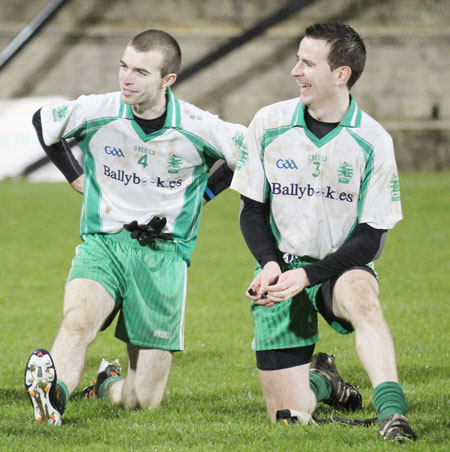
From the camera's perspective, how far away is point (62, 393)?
16.7 feet

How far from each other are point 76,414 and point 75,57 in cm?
1669

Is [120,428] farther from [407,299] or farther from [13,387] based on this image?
[407,299]

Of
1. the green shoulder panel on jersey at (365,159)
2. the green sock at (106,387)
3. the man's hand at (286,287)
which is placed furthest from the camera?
the green sock at (106,387)

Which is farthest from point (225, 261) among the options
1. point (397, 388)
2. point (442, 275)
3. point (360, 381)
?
point (397, 388)

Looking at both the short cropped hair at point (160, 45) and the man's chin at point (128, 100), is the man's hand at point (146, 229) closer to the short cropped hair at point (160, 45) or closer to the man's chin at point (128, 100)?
the man's chin at point (128, 100)

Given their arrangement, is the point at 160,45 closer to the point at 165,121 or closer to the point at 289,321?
the point at 165,121

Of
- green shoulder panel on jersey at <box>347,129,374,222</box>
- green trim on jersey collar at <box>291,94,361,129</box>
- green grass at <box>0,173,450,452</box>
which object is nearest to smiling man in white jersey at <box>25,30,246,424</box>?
green grass at <box>0,173,450,452</box>

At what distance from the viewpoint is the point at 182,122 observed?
5.93 m

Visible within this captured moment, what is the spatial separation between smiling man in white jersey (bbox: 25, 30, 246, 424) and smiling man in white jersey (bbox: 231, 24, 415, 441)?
0.67 meters

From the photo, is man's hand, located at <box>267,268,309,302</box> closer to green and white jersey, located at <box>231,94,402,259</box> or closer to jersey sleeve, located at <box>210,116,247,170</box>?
green and white jersey, located at <box>231,94,402,259</box>

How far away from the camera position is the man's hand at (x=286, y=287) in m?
4.92

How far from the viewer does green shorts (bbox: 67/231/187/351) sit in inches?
228

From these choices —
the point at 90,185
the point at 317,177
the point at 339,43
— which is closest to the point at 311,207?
the point at 317,177

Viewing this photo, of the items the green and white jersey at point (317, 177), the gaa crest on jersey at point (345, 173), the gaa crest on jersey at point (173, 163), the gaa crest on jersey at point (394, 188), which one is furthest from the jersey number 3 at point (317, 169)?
the gaa crest on jersey at point (173, 163)
